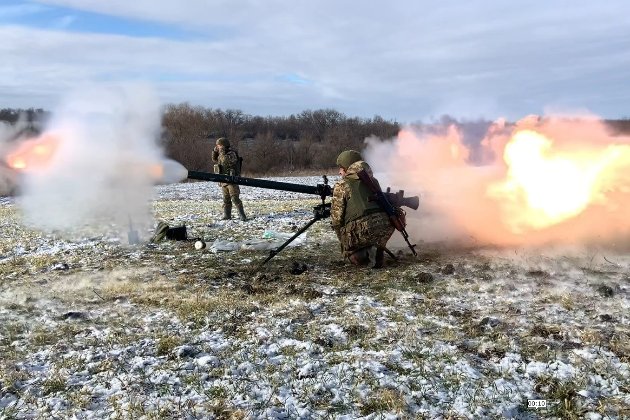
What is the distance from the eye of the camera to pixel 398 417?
4.65 m

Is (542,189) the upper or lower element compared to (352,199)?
upper

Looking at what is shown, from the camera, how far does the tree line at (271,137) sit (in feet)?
146

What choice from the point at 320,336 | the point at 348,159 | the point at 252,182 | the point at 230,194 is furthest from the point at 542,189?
the point at 230,194

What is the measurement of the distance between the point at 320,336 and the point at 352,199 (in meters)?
3.89

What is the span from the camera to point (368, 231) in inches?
383

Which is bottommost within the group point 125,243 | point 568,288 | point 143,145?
point 125,243

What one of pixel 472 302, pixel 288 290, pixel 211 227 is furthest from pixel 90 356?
pixel 211 227

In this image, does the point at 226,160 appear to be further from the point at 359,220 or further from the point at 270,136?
the point at 270,136

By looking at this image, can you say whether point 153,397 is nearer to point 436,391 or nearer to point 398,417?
point 398,417

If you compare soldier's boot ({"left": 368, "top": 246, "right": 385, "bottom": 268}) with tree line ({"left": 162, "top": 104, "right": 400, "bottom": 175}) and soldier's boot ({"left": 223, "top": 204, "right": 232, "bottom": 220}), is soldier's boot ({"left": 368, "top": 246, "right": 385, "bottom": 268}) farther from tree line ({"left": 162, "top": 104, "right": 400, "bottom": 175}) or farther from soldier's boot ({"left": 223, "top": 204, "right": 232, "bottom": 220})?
tree line ({"left": 162, "top": 104, "right": 400, "bottom": 175})

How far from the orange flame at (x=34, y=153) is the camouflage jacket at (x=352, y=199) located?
6.24 metres

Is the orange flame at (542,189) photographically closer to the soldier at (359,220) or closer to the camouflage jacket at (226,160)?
the soldier at (359,220)

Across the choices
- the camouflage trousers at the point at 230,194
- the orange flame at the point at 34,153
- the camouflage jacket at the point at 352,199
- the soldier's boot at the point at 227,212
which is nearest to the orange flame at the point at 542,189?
the camouflage jacket at the point at 352,199

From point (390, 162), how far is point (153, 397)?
1153 centimetres
